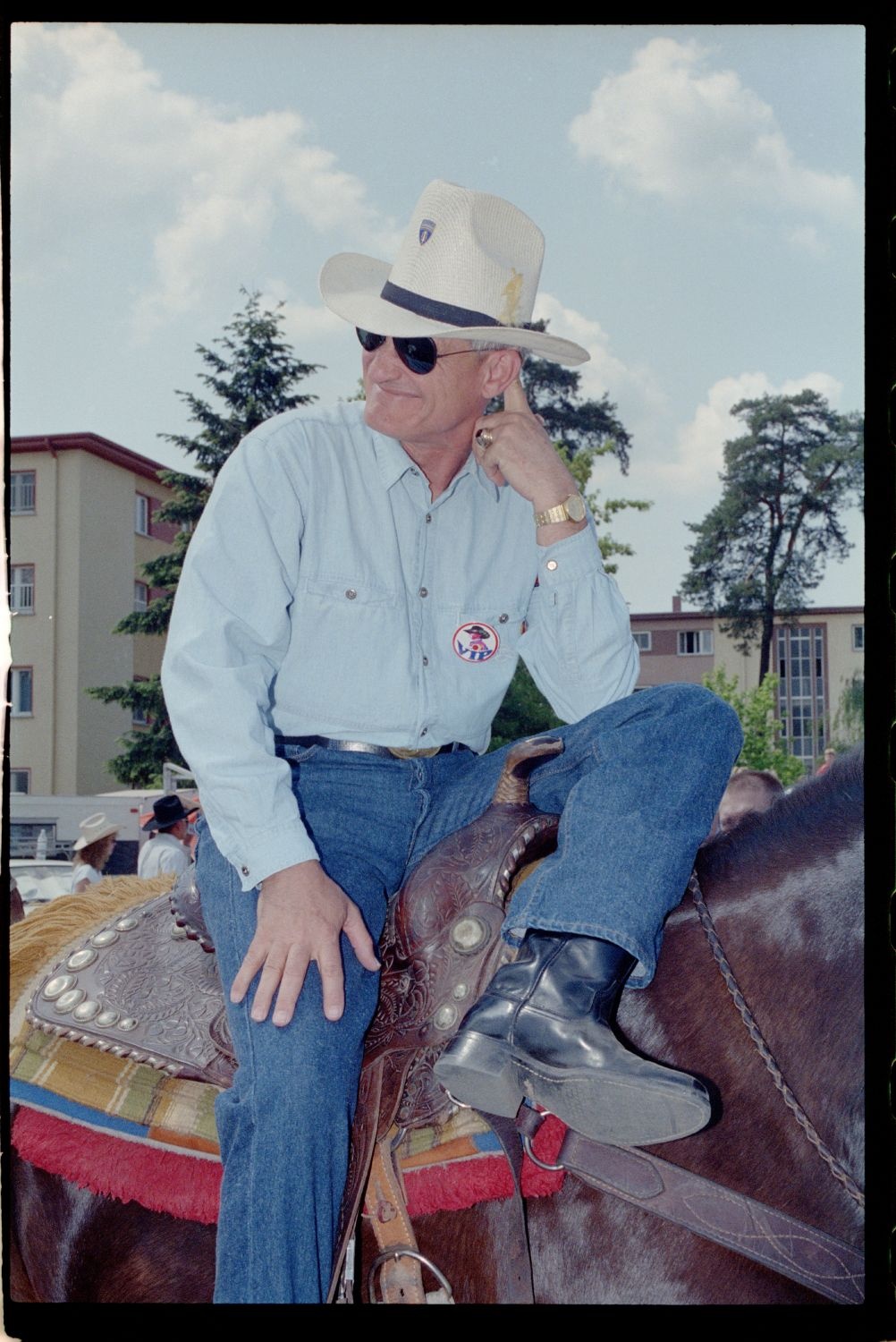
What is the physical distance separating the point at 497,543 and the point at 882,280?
103 centimetres

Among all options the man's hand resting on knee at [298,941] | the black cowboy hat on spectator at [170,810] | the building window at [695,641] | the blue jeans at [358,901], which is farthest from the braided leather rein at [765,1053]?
the building window at [695,641]

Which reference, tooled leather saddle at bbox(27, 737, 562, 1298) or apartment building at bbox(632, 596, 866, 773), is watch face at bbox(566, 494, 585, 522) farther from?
apartment building at bbox(632, 596, 866, 773)

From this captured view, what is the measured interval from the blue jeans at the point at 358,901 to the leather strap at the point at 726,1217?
0.32 m

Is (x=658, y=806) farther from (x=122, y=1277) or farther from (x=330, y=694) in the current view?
(x=122, y=1277)

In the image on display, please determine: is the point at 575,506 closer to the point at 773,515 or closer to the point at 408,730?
the point at 408,730

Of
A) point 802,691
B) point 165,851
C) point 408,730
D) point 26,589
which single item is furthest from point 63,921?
point 802,691

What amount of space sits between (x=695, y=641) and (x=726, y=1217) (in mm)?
22669

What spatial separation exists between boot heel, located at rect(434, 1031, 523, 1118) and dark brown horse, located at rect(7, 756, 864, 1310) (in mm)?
306

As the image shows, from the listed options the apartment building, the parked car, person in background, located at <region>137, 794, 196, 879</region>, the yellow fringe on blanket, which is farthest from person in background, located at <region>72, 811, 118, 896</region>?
the apartment building

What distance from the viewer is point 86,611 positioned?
18234 millimetres

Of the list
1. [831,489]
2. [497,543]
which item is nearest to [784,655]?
[831,489]
